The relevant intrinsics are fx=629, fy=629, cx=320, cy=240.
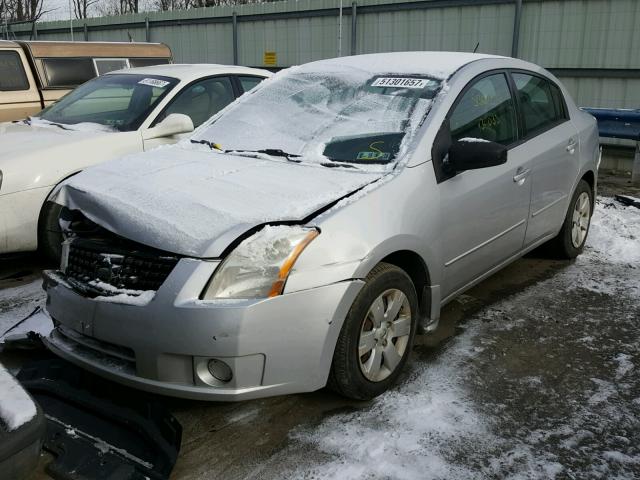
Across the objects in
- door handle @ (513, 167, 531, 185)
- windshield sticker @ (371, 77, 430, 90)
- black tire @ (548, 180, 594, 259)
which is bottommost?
black tire @ (548, 180, 594, 259)

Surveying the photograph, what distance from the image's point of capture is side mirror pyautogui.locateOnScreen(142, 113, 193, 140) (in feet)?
16.6

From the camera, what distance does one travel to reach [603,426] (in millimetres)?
2801

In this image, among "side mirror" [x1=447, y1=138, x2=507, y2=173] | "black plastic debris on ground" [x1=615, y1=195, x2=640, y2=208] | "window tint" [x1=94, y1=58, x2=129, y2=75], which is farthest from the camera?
"window tint" [x1=94, y1=58, x2=129, y2=75]

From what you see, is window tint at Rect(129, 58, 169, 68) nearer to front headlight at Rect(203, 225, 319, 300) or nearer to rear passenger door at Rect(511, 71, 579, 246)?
rear passenger door at Rect(511, 71, 579, 246)

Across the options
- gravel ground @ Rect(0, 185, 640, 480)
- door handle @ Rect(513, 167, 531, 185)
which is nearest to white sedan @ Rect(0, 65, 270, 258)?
gravel ground @ Rect(0, 185, 640, 480)

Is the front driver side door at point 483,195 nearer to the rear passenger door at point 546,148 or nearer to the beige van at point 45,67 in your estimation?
the rear passenger door at point 546,148

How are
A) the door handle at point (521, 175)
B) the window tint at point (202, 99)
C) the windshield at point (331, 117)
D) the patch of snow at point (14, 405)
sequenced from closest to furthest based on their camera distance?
the patch of snow at point (14, 405) < the windshield at point (331, 117) < the door handle at point (521, 175) < the window tint at point (202, 99)

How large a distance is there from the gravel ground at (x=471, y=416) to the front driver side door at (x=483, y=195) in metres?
0.45

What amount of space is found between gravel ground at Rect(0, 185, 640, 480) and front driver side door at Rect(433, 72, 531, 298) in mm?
452

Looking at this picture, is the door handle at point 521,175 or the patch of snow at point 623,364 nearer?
the patch of snow at point 623,364

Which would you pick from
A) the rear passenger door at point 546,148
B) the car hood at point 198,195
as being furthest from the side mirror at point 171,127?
the rear passenger door at point 546,148

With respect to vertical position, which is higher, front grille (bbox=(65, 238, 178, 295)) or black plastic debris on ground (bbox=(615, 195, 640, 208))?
front grille (bbox=(65, 238, 178, 295))

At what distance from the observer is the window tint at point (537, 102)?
4.20 meters

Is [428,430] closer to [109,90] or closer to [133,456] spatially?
[133,456]
